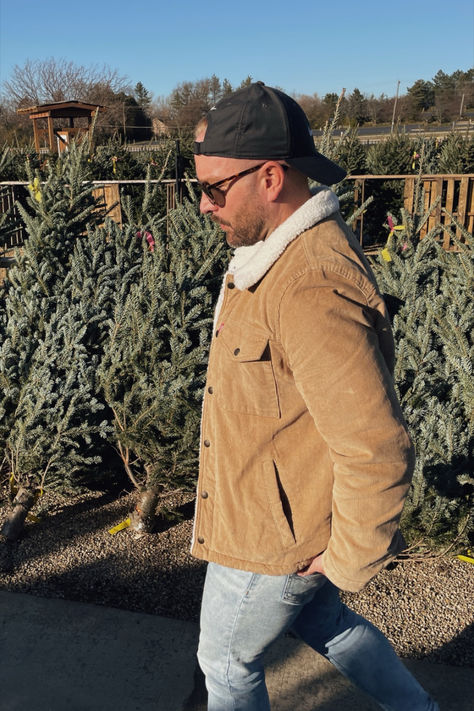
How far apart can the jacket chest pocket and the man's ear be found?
29 centimetres

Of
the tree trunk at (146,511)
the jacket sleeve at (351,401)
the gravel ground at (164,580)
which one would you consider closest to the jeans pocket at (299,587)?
the jacket sleeve at (351,401)

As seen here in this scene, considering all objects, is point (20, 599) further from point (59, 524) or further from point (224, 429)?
point (224, 429)

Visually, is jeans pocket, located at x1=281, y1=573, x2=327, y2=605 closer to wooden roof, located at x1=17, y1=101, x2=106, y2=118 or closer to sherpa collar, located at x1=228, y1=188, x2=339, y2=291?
sherpa collar, located at x1=228, y1=188, x2=339, y2=291

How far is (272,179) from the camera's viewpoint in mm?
1336

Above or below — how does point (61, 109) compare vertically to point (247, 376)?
above

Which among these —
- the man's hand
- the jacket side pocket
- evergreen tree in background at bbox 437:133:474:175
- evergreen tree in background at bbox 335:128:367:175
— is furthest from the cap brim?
evergreen tree in background at bbox 437:133:474:175

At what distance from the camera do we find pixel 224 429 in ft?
4.79

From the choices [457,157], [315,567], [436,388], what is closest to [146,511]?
[436,388]

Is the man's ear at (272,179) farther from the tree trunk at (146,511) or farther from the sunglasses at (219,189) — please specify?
the tree trunk at (146,511)

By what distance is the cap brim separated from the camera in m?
1.34

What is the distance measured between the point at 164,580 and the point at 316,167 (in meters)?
2.01

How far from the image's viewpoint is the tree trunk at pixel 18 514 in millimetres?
3023

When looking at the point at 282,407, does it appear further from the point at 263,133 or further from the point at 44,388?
the point at 44,388

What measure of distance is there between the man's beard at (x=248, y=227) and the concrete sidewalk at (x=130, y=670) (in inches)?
62.5
